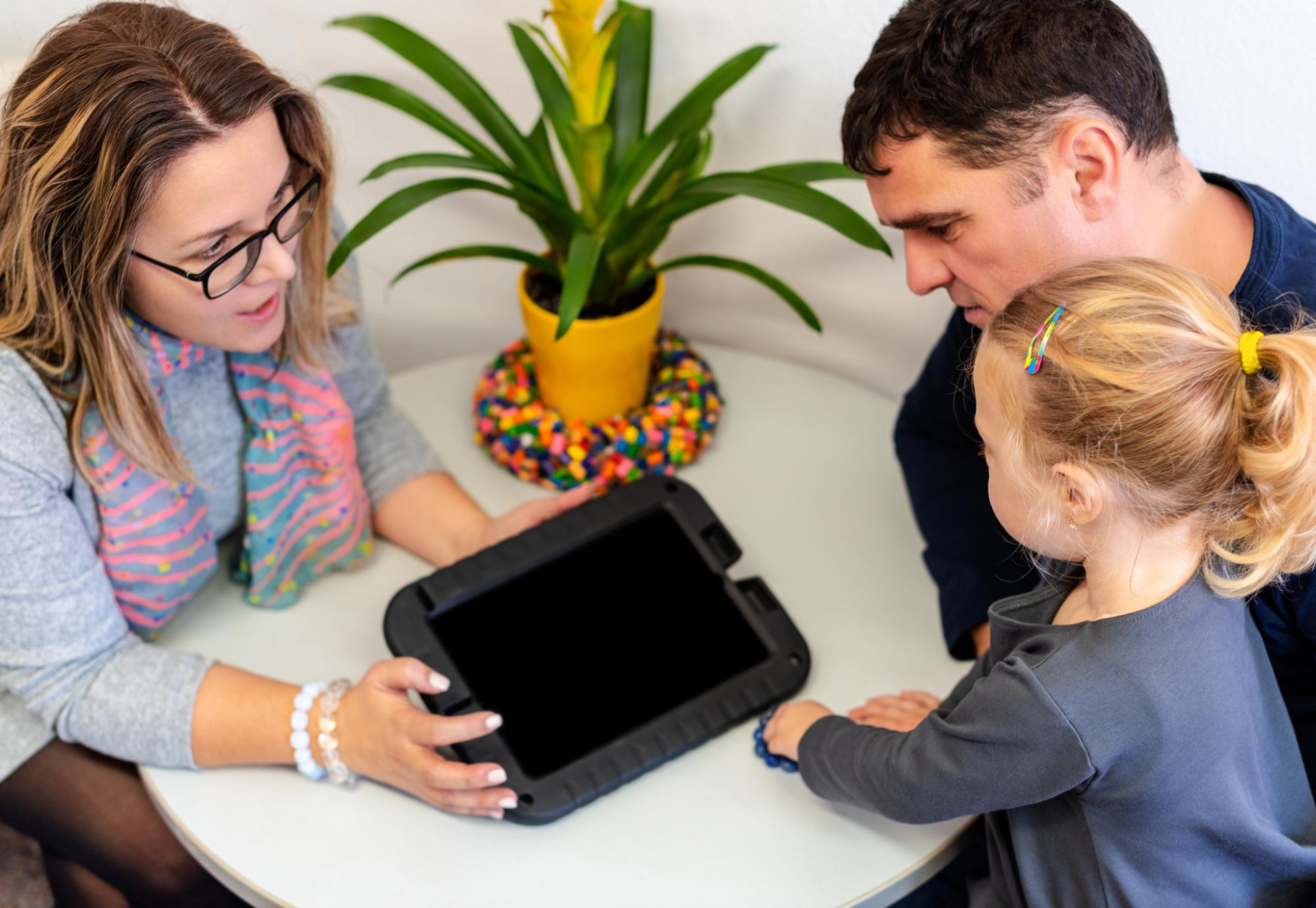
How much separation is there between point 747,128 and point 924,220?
1.70 ft

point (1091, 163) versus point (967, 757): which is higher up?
point (1091, 163)

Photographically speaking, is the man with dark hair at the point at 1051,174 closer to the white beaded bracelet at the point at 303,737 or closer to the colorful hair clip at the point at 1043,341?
the colorful hair clip at the point at 1043,341

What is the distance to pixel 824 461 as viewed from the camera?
146 centimetres

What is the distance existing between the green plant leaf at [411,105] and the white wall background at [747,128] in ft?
0.51

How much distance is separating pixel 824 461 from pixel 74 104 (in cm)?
93

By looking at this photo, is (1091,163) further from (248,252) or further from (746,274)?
(248,252)

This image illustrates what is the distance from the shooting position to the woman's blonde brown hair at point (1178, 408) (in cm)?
81

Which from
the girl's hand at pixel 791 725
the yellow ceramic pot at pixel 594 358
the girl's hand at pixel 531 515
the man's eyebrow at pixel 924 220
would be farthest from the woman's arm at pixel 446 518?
the man's eyebrow at pixel 924 220

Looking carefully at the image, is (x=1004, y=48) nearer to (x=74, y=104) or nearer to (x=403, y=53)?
(x=403, y=53)

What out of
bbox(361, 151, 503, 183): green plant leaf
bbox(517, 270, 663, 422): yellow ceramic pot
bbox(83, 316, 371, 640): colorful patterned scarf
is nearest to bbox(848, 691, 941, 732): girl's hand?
bbox(517, 270, 663, 422): yellow ceramic pot

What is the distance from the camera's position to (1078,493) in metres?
0.87

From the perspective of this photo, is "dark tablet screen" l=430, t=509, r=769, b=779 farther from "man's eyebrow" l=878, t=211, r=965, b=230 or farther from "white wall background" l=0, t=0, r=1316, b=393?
"white wall background" l=0, t=0, r=1316, b=393

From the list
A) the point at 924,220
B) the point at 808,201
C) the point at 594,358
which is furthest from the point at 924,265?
the point at 594,358

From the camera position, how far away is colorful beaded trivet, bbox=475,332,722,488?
141 cm
